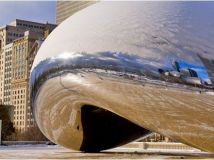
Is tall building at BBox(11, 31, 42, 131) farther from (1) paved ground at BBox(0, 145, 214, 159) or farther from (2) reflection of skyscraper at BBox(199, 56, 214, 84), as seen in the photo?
(2) reflection of skyscraper at BBox(199, 56, 214, 84)

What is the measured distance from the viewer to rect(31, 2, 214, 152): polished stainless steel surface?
34.9ft

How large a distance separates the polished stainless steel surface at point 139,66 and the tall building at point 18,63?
8780 centimetres

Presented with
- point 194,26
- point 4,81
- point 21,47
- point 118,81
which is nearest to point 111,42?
point 118,81

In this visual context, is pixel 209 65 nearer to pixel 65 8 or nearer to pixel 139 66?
pixel 139 66

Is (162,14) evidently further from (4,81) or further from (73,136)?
(4,81)

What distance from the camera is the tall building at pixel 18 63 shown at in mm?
103875

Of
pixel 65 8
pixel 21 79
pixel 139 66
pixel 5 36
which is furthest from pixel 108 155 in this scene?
pixel 65 8

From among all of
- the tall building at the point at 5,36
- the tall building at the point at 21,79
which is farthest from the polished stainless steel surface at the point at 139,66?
the tall building at the point at 5,36

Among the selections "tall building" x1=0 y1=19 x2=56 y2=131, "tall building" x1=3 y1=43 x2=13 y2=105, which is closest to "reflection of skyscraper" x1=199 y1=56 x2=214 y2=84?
"tall building" x1=0 y1=19 x2=56 y2=131

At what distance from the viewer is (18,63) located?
11662cm

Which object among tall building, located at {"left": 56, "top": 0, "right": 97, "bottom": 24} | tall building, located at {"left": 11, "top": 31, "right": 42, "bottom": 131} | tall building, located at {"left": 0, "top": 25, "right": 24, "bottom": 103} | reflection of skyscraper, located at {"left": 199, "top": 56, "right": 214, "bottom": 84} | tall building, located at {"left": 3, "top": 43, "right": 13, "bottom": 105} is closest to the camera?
reflection of skyscraper, located at {"left": 199, "top": 56, "right": 214, "bottom": 84}

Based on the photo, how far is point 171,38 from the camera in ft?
35.8

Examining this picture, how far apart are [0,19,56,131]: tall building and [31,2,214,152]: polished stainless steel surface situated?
87.8m

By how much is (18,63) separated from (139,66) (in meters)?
108
